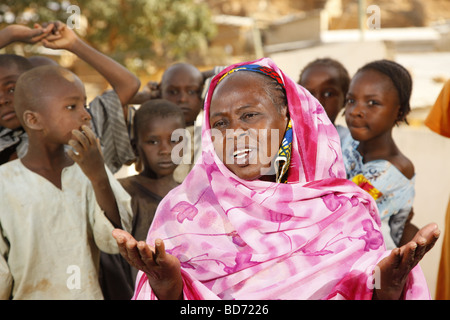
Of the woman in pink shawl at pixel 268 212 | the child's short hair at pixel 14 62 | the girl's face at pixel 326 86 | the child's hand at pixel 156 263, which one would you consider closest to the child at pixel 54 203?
the child's short hair at pixel 14 62

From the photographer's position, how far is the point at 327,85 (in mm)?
3418

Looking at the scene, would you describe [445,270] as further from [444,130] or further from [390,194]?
[390,194]

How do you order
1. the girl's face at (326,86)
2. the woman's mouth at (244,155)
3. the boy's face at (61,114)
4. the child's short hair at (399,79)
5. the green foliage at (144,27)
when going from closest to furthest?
the woman's mouth at (244,155) < the boy's face at (61,114) < the child's short hair at (399,79) < the girl's face at (326,86) < the green foliage at (144,27)

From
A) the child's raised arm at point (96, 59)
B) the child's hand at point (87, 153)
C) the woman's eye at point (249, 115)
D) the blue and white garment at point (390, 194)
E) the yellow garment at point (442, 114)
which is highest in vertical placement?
the child's raised arm at point (96, 59)

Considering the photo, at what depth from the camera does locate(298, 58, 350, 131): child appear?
3.41 m

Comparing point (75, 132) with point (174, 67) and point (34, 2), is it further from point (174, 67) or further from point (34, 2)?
point (34, 2)

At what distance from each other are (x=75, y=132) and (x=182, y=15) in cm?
1681

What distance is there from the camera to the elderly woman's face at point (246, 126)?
74.4 inches

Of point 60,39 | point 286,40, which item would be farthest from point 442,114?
point 286,40

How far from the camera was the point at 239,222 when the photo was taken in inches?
71.0

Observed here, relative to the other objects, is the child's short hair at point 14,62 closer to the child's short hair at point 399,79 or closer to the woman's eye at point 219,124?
the woman's eye at point 219,124

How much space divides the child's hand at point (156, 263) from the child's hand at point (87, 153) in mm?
932

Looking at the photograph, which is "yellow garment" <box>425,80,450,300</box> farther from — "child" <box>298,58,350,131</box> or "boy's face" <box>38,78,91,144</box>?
"boy's face" <box>38,78,91,144</box>
